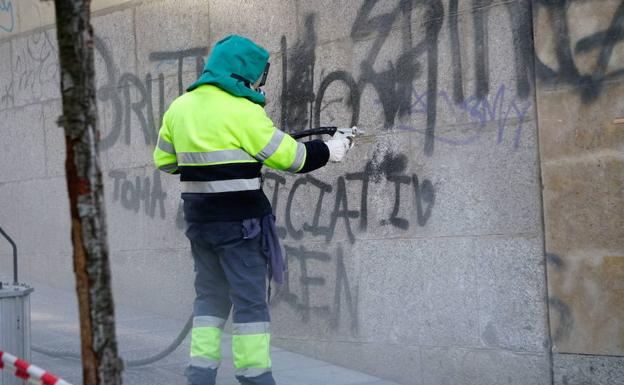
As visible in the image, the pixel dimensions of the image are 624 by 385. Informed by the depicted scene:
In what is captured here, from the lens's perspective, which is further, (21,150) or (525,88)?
(21,150)

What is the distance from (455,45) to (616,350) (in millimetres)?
1821

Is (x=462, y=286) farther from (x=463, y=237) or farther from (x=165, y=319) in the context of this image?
(x=165, y=319)

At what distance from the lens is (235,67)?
15.2 ft

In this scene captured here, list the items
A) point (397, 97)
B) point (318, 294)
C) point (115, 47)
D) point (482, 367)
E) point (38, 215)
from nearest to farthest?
point (482, 367)
point (397, 97)
point (318, 294)
point (115, 47)
point (38, 215)

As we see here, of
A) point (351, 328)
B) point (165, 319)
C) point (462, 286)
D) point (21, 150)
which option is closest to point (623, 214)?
point (462, 286)

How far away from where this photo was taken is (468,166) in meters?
5.35

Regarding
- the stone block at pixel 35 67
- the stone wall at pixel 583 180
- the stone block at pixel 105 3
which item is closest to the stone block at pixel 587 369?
the stone wall at pixel 583 180

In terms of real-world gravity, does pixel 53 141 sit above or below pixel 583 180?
above

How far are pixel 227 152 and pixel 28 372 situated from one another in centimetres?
144

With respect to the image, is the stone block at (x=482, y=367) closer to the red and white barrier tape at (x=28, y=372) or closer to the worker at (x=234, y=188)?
the worker at (x=234, y=188)

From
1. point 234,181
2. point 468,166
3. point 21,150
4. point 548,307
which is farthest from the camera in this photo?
point 21,150

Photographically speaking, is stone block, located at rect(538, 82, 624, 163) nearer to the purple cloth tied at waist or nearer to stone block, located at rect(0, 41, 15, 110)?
the purple cloth tied at waist

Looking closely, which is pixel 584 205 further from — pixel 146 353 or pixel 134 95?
pixel 134 95

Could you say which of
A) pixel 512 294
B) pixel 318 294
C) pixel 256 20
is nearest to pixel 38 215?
pixel 256 20
